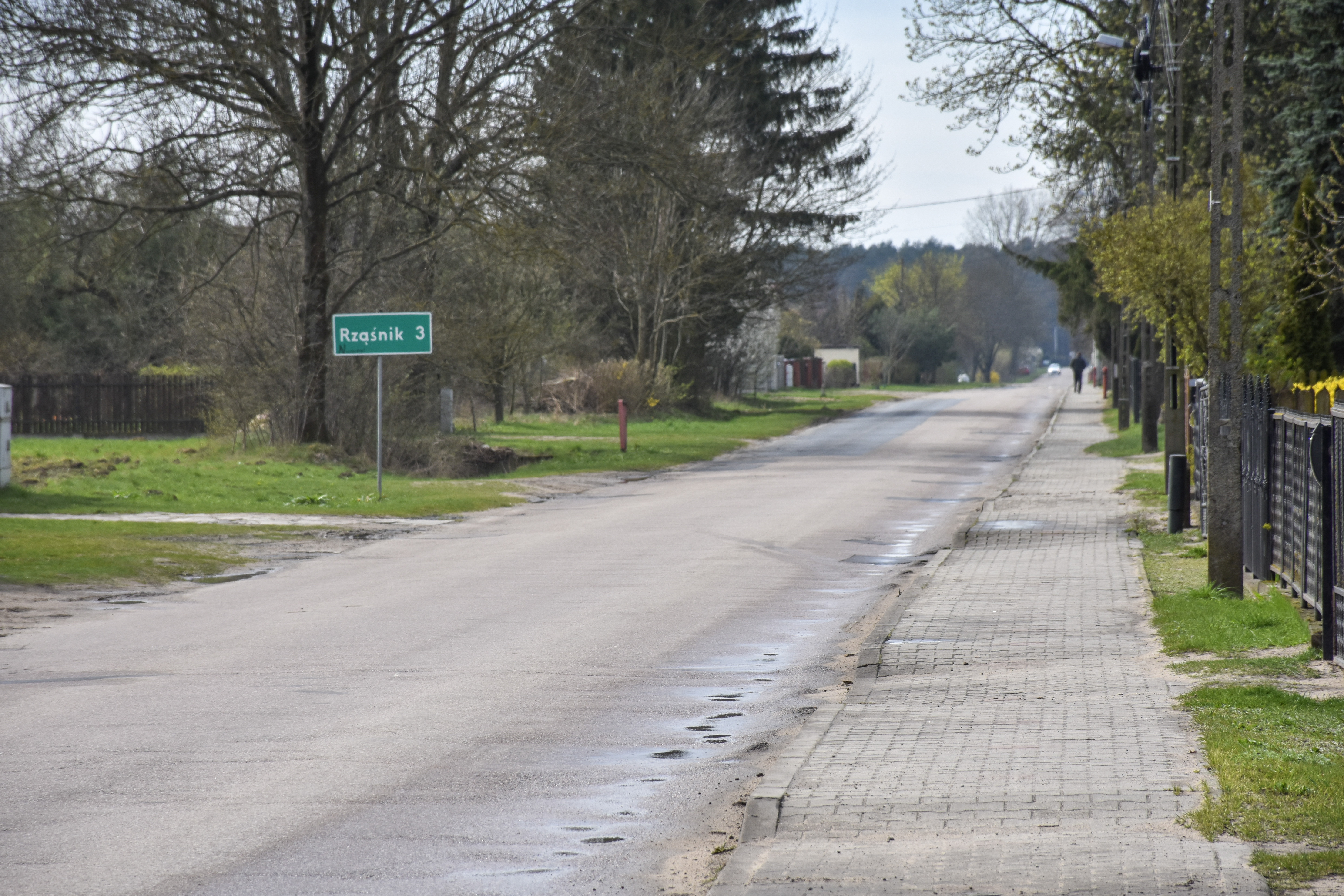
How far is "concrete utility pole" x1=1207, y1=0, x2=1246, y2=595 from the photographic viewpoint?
36.4 ft

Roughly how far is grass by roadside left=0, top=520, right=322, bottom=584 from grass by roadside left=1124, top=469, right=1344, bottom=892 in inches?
366

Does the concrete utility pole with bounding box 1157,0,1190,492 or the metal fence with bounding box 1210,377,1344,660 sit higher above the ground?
the concrete utility pole with bounding box 1157,0,1190,492

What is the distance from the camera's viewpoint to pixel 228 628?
11.1 metres

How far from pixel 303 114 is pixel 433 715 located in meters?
20.6

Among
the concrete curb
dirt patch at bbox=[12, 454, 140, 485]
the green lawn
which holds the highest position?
dirt patch at bbox=[12, 454, 140, 485]

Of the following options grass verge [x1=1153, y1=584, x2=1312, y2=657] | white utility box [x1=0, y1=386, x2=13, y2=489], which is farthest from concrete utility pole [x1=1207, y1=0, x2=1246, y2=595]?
white utility box [x1=0, y1=386, x2=13, y2=489]

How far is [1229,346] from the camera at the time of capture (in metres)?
12.0

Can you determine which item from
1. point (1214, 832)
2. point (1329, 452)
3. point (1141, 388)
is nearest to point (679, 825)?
point (1214, 832)

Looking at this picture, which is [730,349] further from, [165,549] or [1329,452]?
[1329,452]

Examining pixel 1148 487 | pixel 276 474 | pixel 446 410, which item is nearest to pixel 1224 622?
pixel 1148 487

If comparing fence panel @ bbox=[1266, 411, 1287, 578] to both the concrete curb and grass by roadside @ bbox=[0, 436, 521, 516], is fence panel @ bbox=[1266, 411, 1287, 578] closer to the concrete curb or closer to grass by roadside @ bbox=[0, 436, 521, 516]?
the concrete curb

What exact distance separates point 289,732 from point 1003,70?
92.5 ft

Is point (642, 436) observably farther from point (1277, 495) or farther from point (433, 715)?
point (433, 715)

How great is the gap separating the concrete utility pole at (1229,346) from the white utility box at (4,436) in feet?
52.6
